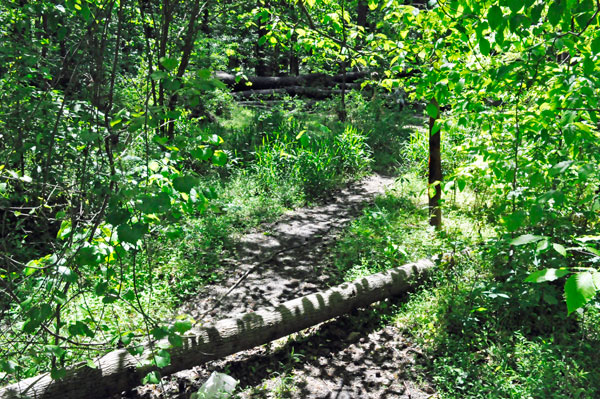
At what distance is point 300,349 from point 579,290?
3.05 m

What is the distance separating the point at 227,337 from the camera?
3625 millimetres

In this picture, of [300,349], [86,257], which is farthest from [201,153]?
[300,349]

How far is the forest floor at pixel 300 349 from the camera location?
3500 mm

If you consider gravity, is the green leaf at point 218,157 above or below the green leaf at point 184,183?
above

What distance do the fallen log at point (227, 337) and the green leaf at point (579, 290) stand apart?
107 inches

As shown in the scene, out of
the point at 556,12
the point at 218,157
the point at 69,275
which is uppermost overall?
the point at 556,12

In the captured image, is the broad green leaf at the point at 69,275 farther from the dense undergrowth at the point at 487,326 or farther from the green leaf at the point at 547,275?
the dense undergrowth at the point at 487,326

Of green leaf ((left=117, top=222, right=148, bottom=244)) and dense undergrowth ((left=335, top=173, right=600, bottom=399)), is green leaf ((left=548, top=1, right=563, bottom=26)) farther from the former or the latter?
dense undergrowth ((left=335, top=173, right=600, bottom=399))

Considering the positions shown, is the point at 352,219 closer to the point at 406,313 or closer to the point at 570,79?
the point at 406,313

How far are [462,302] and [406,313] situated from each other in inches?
24.0

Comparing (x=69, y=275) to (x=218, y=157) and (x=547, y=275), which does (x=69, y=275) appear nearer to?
Result: (x=218, y=157)

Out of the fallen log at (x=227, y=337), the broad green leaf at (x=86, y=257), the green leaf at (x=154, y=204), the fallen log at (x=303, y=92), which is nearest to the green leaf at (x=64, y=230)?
the broad green leaf at (x=86, y=257)

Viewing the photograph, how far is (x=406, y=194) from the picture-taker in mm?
7621

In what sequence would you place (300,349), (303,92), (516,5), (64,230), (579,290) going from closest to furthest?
(579,290) < (516,5) < (64,230) < (300,349) < (303,92)
